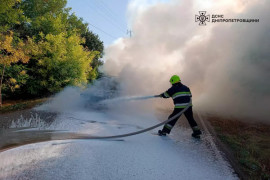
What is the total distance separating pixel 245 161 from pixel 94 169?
2.90 m

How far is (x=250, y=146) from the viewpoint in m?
5.57

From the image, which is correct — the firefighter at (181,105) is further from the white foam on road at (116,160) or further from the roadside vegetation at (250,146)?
the roadside vegetation at (250,146)

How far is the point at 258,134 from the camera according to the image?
23.1 feet

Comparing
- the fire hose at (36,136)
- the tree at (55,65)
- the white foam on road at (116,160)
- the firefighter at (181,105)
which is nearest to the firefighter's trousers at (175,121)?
the firefighter at (181,105)

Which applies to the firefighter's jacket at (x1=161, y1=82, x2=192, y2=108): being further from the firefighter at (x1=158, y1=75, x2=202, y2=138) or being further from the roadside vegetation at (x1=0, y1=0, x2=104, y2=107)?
the roadside vegetation at (x1=0, y1=0, x2=104, y2=107)

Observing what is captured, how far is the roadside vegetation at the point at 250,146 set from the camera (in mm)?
4079

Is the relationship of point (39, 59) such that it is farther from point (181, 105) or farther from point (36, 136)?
point (181, 105)

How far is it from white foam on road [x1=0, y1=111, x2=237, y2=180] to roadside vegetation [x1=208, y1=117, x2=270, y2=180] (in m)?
0.46

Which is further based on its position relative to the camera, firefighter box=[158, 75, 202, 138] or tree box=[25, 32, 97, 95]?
tree box=[25, 32, 97, 95]

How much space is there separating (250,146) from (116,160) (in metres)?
3.53

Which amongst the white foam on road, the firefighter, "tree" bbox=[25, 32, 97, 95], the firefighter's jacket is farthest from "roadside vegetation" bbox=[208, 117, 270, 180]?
"tree" bbox=[25, 32, 97, 95]

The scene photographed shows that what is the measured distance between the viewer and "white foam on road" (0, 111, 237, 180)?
3.43 m

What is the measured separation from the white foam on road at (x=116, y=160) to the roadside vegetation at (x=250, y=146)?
0.46 m

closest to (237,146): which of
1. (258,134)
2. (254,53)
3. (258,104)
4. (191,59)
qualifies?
(258,134)
